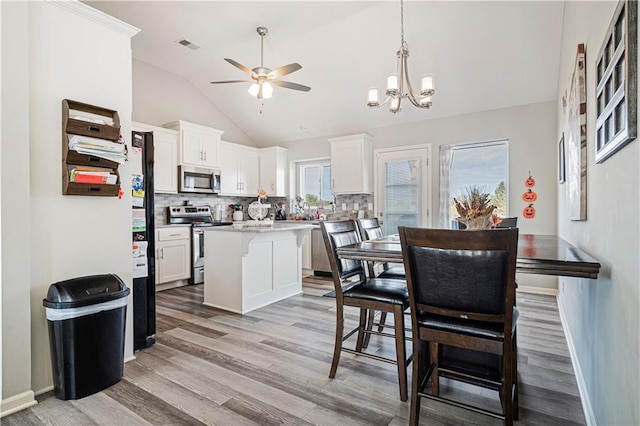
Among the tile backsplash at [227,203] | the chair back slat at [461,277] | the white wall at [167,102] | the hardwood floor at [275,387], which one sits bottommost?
the hardwood floor at [275,387]

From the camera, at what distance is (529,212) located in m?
4.27

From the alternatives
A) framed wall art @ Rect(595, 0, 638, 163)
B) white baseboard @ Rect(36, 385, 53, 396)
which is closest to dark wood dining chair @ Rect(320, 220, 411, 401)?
framed wall art @ Rect(595, 0, 638, 163)

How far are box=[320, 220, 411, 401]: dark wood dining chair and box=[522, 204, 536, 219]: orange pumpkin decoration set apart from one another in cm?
295

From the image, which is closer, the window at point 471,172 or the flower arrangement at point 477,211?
the flower arrangement at point 477,211

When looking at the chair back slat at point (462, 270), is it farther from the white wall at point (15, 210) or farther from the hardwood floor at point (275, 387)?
the white wall at point (15, 210)

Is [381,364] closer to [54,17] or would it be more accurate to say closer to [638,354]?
[638,354]

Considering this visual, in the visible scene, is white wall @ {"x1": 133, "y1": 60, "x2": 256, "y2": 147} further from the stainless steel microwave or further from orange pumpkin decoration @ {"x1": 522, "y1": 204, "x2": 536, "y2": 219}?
orange pumpkin decoration @ {"x1": 522, "y1": 204, "x2": 536, "y2": 219}

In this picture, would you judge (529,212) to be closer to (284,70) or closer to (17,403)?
(284,70)

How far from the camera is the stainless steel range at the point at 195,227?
4.95 m

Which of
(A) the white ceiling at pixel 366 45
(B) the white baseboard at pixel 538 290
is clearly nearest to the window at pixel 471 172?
(A) the white ceiling at pixel 366 45

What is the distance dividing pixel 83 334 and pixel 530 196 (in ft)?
15.7

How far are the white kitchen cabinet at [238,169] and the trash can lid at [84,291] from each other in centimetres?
381

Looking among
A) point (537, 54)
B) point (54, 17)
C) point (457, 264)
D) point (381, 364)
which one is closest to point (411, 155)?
point (537, 54)

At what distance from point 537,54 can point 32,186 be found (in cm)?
474
